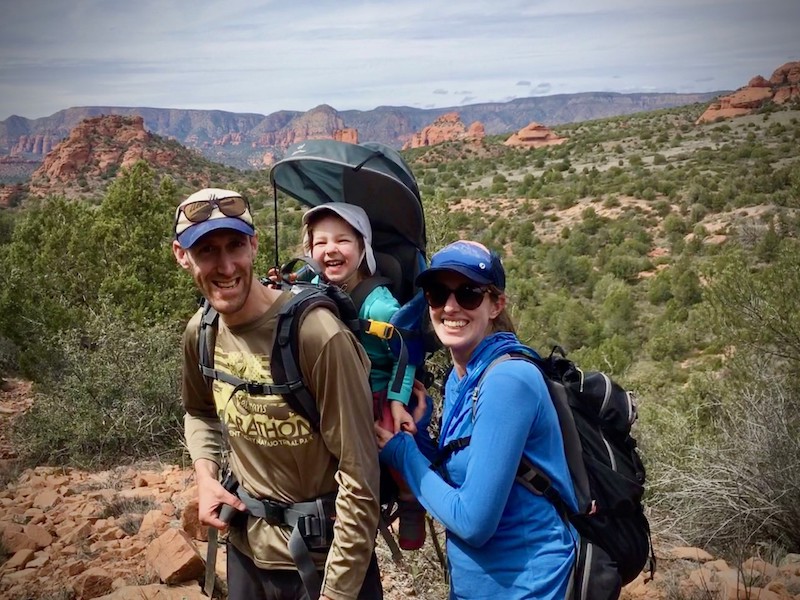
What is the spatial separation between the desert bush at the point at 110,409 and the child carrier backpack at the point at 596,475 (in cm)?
667

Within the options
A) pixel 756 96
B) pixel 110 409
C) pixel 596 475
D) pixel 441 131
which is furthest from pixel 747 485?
pixel 441 131

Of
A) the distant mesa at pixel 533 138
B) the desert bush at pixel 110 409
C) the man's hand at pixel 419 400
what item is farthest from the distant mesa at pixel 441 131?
the man's hand at pixel 419 400

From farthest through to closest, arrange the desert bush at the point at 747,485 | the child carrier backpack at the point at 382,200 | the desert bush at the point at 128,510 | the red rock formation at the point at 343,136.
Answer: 1. the desert bush at the point at 747,485
2. the desert bush at the point at 128,510
3. the red rock formation at the point at 343,136
4. the child carrier backpack at the point at 382,200

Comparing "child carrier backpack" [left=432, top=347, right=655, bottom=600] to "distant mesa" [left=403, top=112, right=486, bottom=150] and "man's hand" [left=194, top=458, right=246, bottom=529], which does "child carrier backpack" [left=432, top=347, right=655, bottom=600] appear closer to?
"man's hand" [left=194, top=458, right=246, bottom=529]

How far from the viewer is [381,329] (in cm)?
212

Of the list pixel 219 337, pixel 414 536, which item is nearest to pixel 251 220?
pixel 219 337

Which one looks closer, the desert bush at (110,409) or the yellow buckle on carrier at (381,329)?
the yellow buckle on carrier at (381,329)

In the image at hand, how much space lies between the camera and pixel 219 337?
2.00 m

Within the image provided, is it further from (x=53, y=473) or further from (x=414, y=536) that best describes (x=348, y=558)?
(x=53, y=473)

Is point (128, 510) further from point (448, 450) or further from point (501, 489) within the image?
point (501, 489)

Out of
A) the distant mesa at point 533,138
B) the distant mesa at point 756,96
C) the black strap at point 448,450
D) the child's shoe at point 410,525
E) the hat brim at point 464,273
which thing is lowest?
the child's shoe at point 410,525

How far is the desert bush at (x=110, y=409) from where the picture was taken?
A: 7.79 metres

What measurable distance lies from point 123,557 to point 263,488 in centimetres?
297

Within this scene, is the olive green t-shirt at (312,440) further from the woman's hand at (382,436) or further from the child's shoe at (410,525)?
the child's shoe at (410,525)
